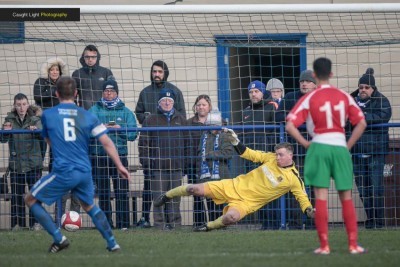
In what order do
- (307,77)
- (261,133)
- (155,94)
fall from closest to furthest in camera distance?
(307,77)
(261,133)
(155,94)

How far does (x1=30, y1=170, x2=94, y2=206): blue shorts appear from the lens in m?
9.92

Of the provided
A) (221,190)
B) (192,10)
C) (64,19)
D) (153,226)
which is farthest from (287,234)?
(64,19)

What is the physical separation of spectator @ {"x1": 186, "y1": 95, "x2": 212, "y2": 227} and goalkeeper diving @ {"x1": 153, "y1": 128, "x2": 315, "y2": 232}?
2.86 feet

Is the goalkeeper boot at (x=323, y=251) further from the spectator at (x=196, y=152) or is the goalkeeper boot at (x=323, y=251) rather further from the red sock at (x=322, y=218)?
the spectator at (x=196, y=152)

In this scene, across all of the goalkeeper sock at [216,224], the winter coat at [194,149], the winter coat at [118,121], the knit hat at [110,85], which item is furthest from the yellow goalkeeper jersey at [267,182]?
the knit hat at [110,85]

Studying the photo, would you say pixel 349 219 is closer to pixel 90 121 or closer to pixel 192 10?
pixel 90 121

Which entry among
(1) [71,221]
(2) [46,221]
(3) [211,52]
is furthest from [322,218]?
(3) [211,52]

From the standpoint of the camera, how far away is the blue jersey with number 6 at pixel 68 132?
992 centimetres

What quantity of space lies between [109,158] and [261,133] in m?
2.03

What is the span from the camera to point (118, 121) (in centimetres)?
1353

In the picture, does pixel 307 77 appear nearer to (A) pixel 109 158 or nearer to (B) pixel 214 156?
(B) pixel 214 156

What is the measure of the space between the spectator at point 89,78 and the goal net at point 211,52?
318 millimetres

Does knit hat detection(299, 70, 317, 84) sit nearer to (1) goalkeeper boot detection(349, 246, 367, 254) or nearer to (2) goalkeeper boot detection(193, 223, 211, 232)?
(2) goalkeeper boot detection(193, 223, 211, 232)

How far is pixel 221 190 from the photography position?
1252 cm
